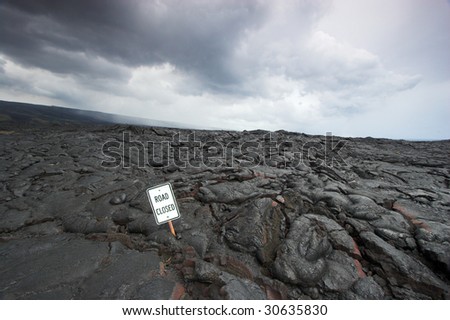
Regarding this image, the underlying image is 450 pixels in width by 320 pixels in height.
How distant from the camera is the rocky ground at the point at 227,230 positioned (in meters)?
4.58

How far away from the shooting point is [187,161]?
11602 millimetres

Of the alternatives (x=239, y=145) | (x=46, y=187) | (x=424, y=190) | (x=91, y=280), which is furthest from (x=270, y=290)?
(x=239, y=145)

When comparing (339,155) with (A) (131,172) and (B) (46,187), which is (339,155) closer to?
(A) (131,172)

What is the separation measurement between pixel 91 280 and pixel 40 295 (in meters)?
0.82
